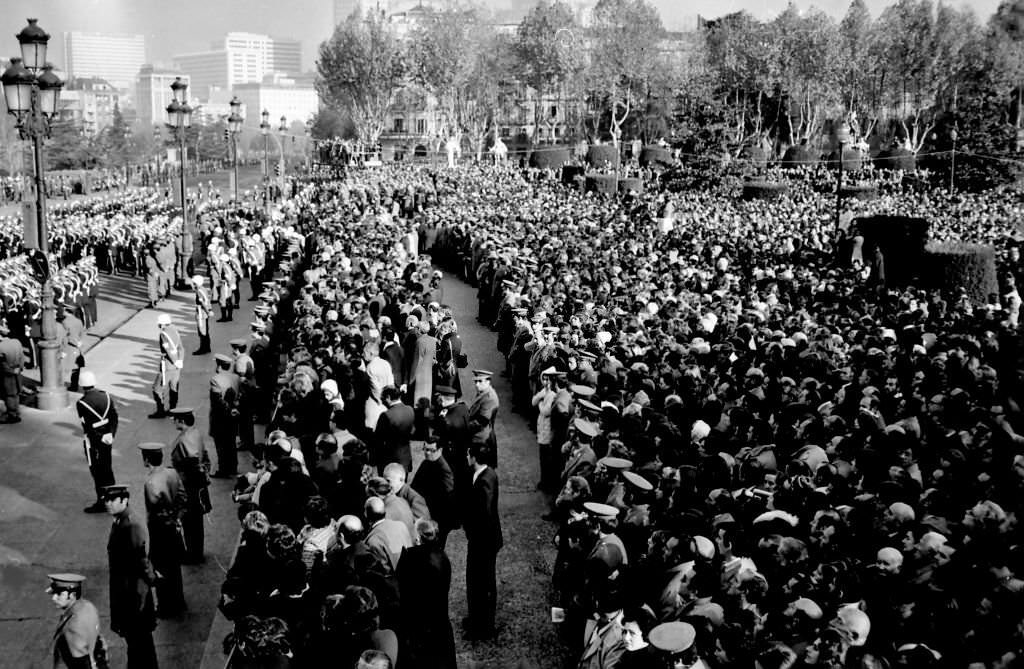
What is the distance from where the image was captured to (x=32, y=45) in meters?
14.0

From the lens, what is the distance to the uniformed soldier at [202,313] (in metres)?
17.1

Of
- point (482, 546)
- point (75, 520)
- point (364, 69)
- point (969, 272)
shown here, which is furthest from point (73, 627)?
point (364, 69)

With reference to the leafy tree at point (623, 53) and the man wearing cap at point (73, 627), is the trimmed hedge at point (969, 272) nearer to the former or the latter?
the man wearing cap at point (73, 627)

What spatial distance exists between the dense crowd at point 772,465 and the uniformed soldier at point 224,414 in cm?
340

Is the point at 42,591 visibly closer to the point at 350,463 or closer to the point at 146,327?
the point at 350,463

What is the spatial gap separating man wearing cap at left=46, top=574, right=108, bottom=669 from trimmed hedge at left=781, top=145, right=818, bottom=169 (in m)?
64.2

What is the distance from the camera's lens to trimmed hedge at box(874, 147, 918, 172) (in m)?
62.1

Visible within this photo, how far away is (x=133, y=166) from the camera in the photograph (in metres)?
118

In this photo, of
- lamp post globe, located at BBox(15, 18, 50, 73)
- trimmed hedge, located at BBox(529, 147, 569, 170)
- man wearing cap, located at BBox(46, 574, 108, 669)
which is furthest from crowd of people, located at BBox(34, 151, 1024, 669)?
trimmed hedge, located at BBox(529, 147, 569, 170)

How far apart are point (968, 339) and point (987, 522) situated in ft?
21.3

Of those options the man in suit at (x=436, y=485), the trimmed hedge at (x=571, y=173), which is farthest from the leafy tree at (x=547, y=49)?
the man in suit at (x=436, y=485)

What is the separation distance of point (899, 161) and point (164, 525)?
62.3 metres

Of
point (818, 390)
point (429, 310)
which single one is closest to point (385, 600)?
point (818, 390)

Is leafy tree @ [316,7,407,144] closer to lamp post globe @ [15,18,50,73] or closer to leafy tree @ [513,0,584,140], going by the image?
leafy tree @ [513,0,584,140]
